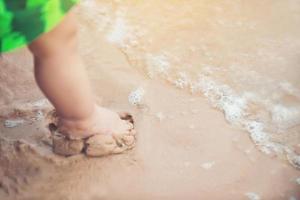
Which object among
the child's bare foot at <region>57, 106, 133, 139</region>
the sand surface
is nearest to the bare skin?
the child's bare foot at <region>57, 106, 133, 139</region>

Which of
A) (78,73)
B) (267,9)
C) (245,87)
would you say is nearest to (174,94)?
(245,87)

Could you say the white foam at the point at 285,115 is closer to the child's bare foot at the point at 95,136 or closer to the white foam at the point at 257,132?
the white foam at the point at 257,132

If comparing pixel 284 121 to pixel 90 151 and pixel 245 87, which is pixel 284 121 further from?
pixel 90 151

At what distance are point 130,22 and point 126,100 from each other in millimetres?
434

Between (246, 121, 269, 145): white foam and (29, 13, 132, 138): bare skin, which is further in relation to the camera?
(246, 121, 269, 145): white foam

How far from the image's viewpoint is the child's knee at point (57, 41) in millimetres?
1022

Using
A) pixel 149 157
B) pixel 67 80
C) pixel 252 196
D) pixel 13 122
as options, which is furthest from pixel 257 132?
pixel 13 122

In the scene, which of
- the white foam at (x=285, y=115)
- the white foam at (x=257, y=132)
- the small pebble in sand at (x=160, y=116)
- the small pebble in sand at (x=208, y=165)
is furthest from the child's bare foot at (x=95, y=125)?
the white foam at (x=285, y=115)

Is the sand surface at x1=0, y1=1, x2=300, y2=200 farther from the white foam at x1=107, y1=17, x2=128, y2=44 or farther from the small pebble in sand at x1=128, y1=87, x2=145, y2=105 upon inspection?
the white foam at x1=107, y1=17, x2=128, y2=44

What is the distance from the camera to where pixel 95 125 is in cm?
134

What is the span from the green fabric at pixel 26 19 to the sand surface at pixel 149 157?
548 mm

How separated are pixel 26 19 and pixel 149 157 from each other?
2.23 ft

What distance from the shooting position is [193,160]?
1.40m

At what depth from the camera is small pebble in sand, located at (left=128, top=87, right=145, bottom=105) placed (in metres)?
1.57
